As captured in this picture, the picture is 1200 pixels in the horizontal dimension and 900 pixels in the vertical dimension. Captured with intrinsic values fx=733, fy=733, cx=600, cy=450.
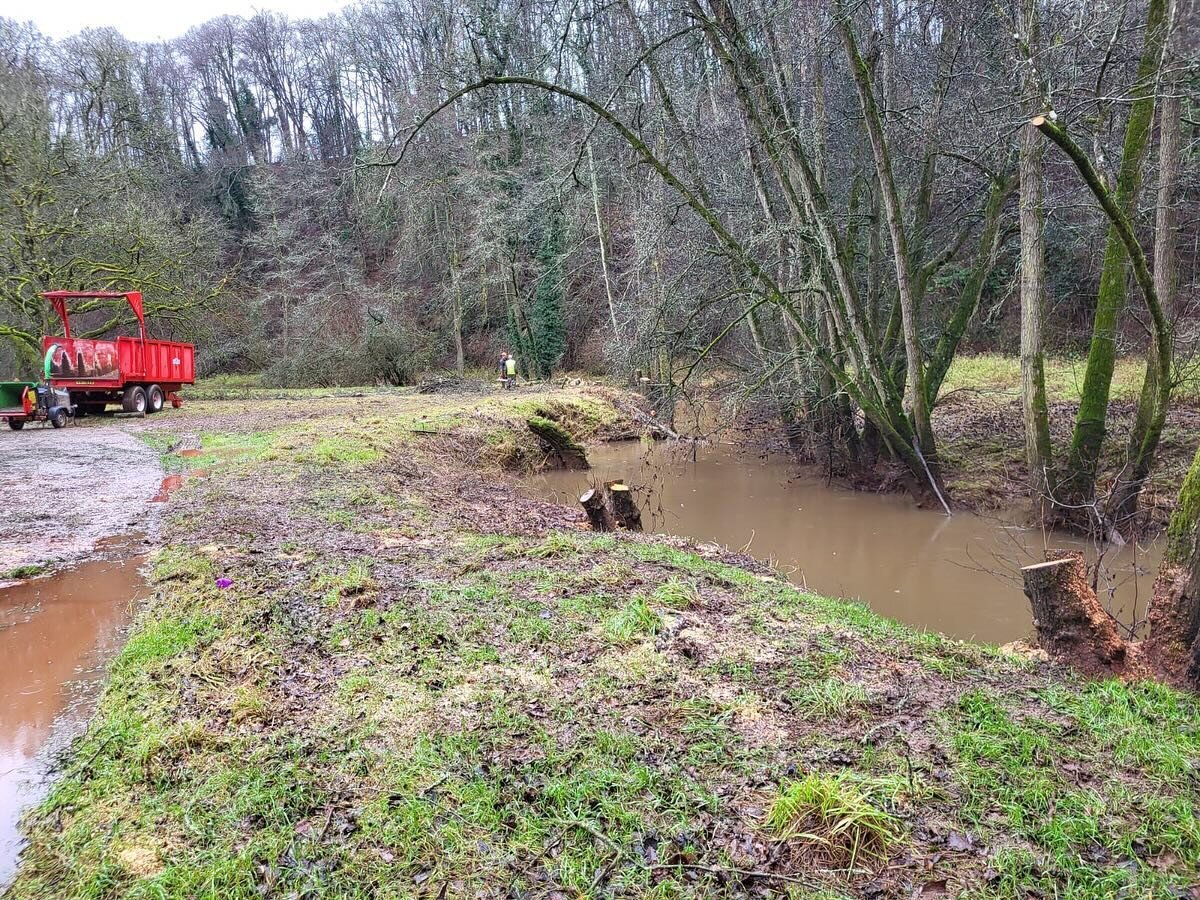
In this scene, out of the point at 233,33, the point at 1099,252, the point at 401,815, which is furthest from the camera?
the point at 233,33

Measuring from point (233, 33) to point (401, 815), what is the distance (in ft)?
176

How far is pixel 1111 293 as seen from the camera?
8484 millimetres

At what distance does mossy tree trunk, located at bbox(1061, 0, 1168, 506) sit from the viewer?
24.3 ft

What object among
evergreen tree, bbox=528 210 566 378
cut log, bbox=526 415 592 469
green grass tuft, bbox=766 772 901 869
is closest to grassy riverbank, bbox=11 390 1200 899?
green grass tuft, bbox=766 772 901 869

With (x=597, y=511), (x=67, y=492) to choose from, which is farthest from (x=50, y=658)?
(x=67, y=492)

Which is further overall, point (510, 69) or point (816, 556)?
point (510, 69)

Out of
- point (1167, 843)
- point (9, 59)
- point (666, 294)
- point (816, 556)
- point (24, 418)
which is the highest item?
point (9, 59)

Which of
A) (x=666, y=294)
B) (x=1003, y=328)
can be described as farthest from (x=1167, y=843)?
(x=1003, y=328)

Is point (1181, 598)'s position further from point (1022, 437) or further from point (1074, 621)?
→ point (1022, 437)

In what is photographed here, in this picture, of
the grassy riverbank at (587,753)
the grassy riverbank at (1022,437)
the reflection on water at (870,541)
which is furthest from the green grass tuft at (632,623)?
the grassy riverbank at (1022,437)

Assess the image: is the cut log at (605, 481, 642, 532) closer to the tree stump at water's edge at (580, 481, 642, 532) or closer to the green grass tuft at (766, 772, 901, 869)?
the tree stump at water's edge at (580, 481, 642, 532)

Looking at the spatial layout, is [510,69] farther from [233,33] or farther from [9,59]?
[233,33]

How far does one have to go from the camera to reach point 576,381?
25750mm

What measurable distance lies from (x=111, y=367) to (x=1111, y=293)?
19.1 meters
